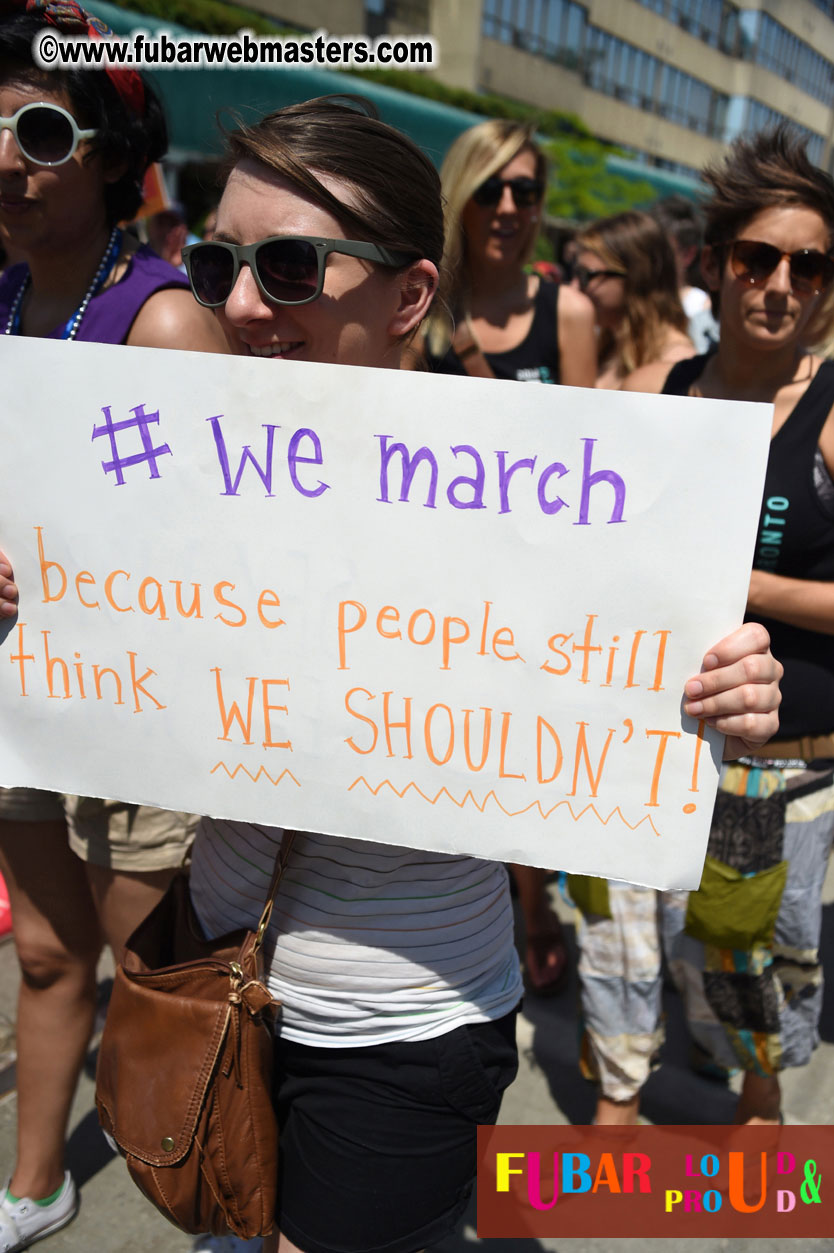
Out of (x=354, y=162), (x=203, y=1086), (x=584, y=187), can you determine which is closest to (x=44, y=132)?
(x=354, y=162)

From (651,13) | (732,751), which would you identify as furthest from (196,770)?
(651,13)

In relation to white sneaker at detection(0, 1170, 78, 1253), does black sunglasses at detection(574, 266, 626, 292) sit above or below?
above

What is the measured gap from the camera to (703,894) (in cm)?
216

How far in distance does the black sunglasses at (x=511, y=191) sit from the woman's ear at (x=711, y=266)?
39.0 inches

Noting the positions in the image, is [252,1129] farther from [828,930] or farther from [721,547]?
[828,930]

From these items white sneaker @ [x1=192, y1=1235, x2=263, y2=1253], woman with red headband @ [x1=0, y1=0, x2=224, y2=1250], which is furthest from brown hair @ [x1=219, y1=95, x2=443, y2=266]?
white sneaker @ [x1=192, y1=1235, x2=263, y2=1253]

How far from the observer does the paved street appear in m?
2.13

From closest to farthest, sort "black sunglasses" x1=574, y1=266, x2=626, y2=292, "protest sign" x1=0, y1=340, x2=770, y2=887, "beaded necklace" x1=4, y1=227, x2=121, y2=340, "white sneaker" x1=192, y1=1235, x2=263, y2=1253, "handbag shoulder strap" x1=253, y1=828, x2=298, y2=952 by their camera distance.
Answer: "protest sign" x1=0, y1=340, x2=770, y2=887 → "handbag shoulder strap" x1=253, y1=828, x2=298, y2=952 → "white sneaker" x1=192, y1=1235, x2=263, y2=1253 → "beaded necklace" x1=4, y1=227, x2=121, y2=340 → "black sunglasses" x1=574, y1=266, x2=626, y2=292

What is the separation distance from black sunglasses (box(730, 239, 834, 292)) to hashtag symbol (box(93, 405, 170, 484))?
1349 mm

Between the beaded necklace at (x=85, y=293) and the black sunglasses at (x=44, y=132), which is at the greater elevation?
the black sunglasses at (x=44, y=132)

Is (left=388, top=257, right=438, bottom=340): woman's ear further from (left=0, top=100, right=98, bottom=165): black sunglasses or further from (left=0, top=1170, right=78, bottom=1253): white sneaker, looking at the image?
(left=0, top=1170, right=78, bottom=1253): white sneaker

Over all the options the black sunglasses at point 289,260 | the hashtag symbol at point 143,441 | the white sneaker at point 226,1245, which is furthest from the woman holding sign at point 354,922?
the white sneaker at point 226,1245

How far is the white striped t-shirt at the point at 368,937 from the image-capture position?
1.29 m

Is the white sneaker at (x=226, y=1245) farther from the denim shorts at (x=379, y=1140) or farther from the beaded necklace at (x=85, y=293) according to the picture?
the beaded necklace at (x=85, y=293)
